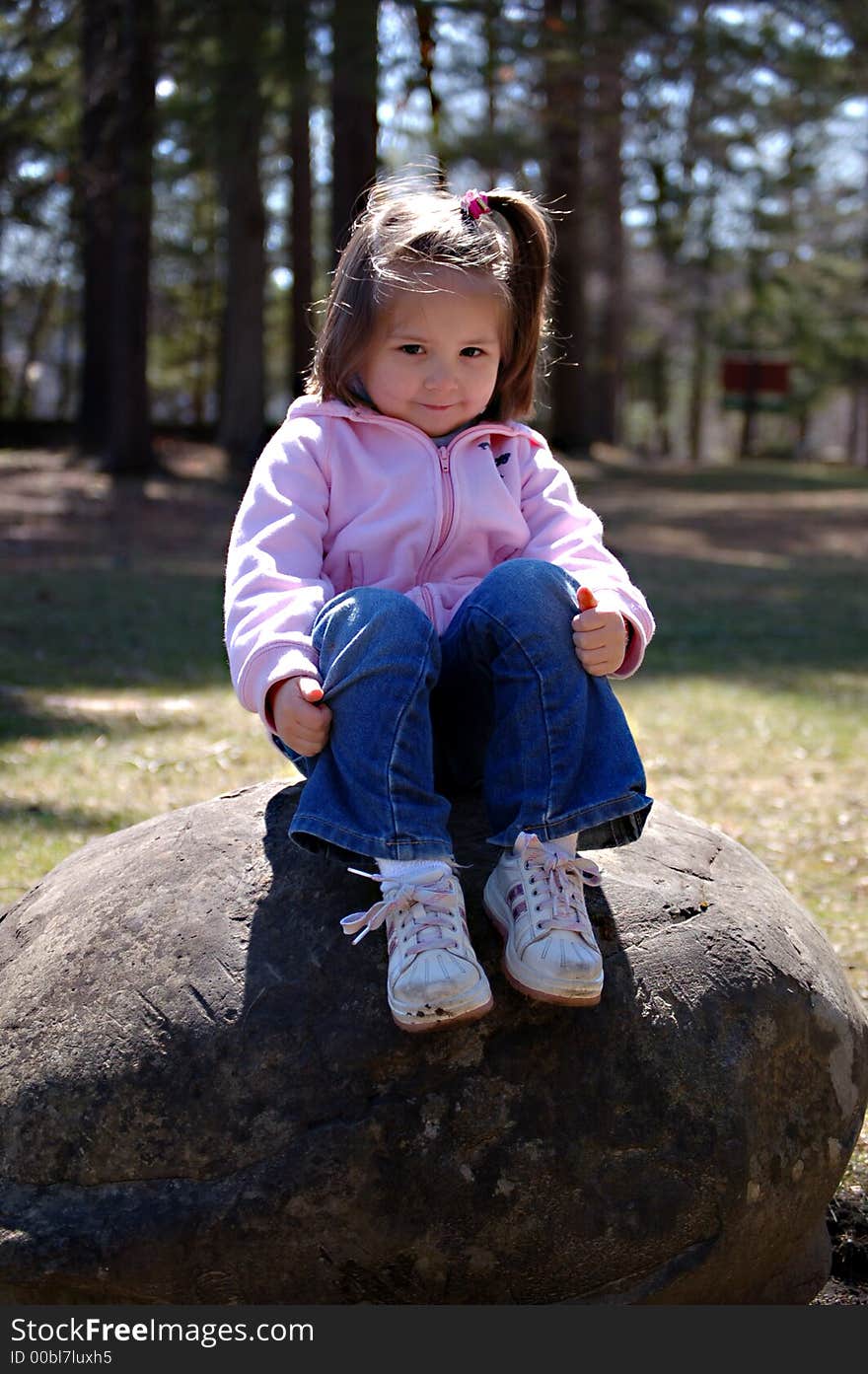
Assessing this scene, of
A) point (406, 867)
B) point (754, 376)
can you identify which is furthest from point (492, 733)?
point (754, 376)

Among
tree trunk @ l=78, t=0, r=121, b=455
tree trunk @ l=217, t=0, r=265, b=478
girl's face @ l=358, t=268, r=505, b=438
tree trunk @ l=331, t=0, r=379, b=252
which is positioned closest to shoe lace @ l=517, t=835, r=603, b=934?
girl's face @ l=358, t=268, r=505, b=438

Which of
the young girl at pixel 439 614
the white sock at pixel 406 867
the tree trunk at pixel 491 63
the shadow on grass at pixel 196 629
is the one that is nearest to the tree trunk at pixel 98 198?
the tree trunk at pixel 491 63

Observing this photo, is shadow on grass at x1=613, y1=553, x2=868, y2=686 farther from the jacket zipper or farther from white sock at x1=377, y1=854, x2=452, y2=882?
white sock at x1=377, y1=854, x2=452, y2=882

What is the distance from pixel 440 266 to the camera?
297 centimetres

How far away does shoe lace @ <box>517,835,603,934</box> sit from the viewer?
255 cm

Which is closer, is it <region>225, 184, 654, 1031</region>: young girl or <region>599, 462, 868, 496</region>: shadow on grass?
<region>225, 184, 654, 1031</region>: young girl

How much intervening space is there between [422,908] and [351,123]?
1208cm

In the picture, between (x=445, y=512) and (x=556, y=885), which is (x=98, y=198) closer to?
(x=445, y=512)

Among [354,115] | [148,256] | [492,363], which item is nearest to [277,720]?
[492,363]

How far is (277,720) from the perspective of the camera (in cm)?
267

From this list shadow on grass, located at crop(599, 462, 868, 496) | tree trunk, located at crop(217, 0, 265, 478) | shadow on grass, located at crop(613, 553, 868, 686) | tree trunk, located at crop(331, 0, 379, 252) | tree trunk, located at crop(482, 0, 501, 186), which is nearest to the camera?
shadow on grass, located at crop(613, 553, 868, 686)

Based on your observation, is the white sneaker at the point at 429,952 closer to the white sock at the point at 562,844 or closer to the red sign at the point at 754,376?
the white sock at the point at 562,844

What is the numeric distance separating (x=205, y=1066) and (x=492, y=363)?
59.5 inches

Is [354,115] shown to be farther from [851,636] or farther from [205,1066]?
[205,1066]
